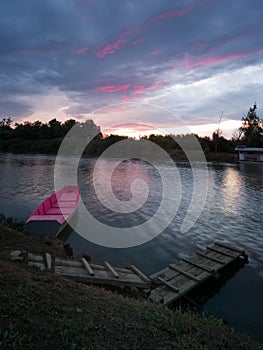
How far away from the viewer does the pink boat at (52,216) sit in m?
10.7

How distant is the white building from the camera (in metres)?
61.2

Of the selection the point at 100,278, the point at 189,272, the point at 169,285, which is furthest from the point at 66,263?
the point at 189,272

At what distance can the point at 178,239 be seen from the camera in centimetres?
1166

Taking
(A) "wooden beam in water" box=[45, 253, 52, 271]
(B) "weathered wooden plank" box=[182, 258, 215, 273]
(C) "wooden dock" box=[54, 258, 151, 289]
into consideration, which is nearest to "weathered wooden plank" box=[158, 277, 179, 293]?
(C) "wooden dock" box=[54, 258, 151, 289]

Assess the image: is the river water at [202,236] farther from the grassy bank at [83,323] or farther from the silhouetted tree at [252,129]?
the silhouetted tree at [252,129]

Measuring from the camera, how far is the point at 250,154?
2522 inches

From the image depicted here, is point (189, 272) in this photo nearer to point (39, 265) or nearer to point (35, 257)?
point (39, 265)

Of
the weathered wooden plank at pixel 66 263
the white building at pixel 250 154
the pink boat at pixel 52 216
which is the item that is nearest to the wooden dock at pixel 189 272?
the weathered wooden plank at pixel 66 263

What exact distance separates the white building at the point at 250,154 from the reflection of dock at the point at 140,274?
59.8 m

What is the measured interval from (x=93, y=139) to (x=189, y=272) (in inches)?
3379

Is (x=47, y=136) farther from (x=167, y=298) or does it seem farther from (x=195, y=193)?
(x=167, y=298)

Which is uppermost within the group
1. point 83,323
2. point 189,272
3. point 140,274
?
point 83,323

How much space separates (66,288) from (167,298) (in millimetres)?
2917

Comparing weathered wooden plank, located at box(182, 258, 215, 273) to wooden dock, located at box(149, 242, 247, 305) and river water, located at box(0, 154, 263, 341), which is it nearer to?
wooden dock, located at box(149, 242, 247, 305)
